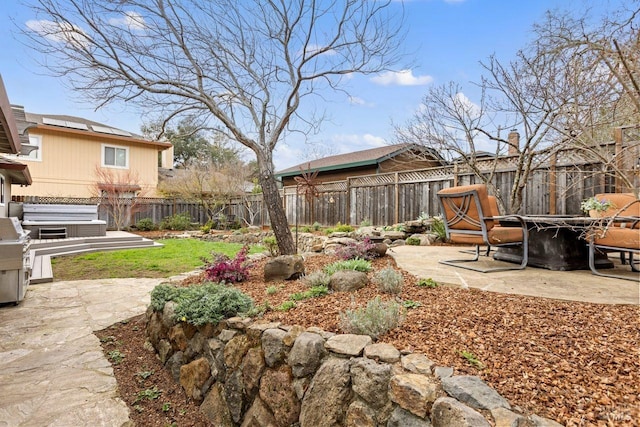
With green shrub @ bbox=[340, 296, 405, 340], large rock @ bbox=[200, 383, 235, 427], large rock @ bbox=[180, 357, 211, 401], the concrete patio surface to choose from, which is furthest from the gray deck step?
the concrete patio surface

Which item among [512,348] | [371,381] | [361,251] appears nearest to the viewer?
[371,381]

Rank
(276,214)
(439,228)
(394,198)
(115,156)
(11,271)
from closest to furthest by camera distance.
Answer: (11,271)
(276,214)
(439,228)
(394,198)
(115,156)

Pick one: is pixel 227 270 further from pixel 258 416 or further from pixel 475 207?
pixel 475 207

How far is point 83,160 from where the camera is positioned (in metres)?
15.4

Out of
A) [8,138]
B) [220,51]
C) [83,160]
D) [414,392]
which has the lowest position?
[414,392]

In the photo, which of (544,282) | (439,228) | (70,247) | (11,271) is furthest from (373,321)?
(70,247)

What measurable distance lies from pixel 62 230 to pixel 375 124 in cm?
988

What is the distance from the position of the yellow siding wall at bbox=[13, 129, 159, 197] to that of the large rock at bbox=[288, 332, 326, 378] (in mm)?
17030

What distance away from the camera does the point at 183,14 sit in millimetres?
4926

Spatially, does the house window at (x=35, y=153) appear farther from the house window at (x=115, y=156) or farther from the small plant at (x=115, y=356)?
the small plant at (x=115, y=356)

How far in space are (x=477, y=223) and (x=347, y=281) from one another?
70.7 inches

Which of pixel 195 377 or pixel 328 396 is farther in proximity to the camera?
pixel 195 377

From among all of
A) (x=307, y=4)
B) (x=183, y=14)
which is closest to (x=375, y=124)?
(x=307, y=4)

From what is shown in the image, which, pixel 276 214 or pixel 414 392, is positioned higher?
pixel 276 214
